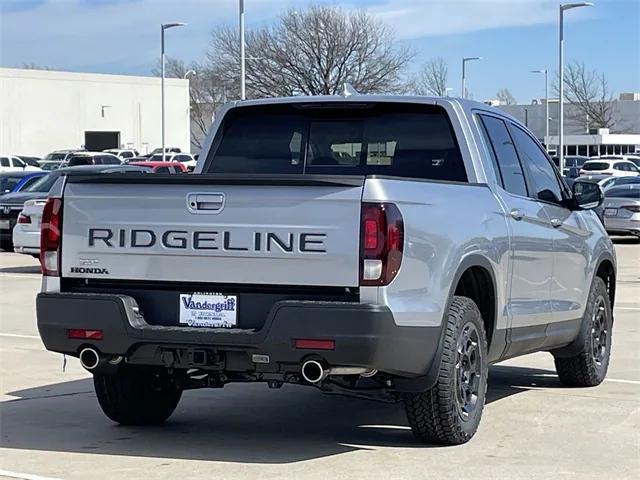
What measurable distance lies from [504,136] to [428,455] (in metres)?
2.52

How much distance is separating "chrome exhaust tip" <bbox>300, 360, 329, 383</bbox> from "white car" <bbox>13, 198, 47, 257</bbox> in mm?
13473

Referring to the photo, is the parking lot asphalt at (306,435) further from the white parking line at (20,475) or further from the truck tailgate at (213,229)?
the truck tailgate at (213,229)

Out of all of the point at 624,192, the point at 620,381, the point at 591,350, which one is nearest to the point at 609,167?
the point at 624,192

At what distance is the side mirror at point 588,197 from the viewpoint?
922cm

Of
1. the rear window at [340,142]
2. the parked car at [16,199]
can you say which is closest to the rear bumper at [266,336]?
the rear window at [340,142]

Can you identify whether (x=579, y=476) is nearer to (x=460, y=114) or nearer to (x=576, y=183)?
(x=460, y=114)

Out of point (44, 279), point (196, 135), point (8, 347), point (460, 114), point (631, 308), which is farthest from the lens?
point (196, 135)

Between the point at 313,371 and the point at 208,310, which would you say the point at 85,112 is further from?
the point at 313,371

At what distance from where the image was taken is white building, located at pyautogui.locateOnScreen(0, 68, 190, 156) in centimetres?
7081

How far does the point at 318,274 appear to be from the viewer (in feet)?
21.0

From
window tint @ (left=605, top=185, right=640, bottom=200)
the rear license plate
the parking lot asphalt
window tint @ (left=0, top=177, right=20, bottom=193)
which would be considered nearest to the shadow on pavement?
the parking lot asphalt

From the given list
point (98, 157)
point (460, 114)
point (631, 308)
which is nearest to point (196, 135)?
point (98, 157)

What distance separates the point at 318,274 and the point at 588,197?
11.5ft

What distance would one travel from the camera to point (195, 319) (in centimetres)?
669
